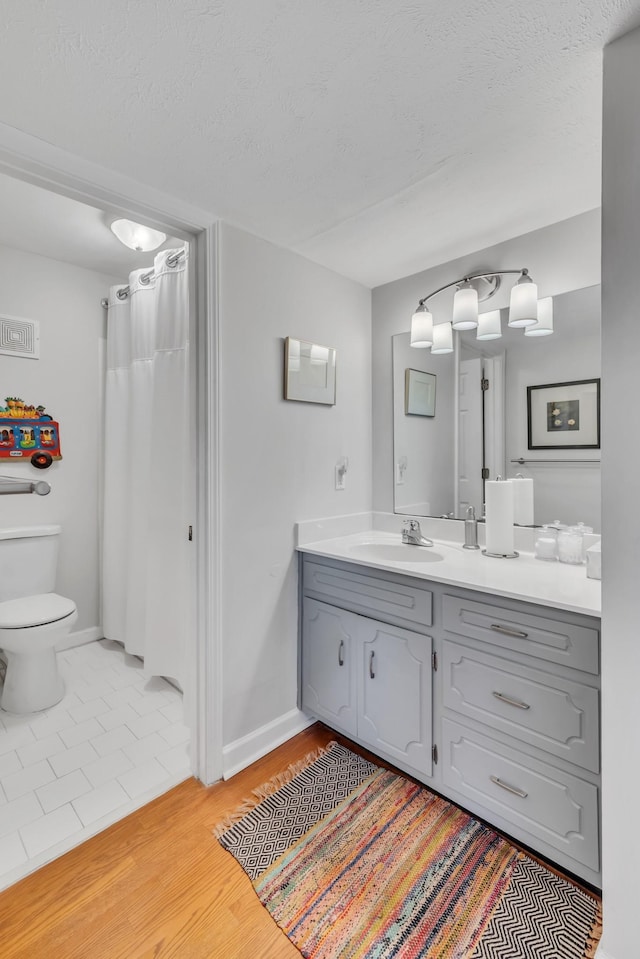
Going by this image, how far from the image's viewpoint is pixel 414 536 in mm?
2096

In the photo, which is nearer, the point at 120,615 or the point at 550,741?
the point at 550,741

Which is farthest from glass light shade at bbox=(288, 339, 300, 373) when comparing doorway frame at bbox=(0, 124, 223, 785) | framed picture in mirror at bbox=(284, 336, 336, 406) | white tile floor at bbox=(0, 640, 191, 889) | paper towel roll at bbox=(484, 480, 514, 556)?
white tile floor at bbox=(0, 640, 191, 889)

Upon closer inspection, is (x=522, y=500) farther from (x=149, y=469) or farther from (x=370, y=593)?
(x=149, y=469)

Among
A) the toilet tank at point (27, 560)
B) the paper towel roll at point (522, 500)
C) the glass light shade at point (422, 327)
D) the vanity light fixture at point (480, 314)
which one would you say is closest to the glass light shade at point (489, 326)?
the vanity light fixture at point (480, 314)

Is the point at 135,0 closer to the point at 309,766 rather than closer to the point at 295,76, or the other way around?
the point at 295,76

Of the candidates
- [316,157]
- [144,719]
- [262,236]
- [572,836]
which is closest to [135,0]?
[316,157]

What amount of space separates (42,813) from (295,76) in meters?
2.38

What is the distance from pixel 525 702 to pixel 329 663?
32.9 inches

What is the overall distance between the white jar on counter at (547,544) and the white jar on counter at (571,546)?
2 centimetres

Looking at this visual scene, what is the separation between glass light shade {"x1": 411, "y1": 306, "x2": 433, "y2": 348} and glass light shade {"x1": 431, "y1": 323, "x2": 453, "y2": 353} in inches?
1.9

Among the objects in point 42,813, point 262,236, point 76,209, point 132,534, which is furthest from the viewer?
point 132,534

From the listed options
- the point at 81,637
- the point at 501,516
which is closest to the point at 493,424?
the point at 501,516

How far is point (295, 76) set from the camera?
1073 mm

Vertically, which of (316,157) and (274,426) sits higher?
(316,157)
